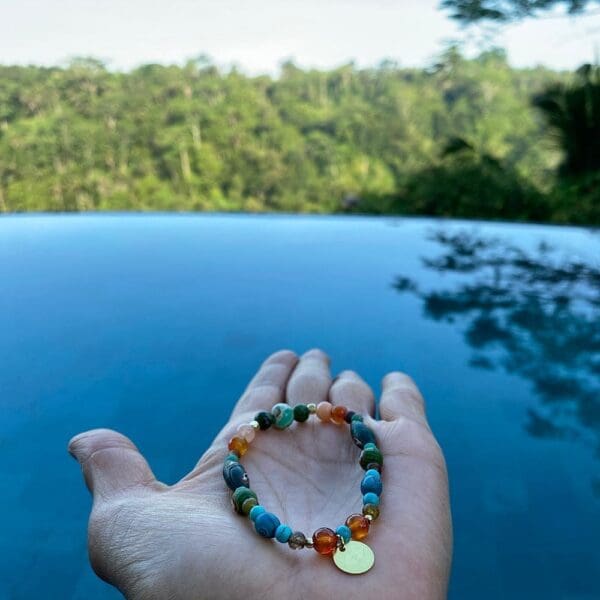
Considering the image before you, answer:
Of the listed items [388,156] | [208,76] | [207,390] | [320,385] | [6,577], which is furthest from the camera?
[208,76]

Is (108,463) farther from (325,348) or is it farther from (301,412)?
(325,348)

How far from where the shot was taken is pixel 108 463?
96 cm

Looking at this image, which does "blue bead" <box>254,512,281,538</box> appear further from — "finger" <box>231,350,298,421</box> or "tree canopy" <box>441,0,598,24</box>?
"tree canopy" <box>441,0,598,24</box>

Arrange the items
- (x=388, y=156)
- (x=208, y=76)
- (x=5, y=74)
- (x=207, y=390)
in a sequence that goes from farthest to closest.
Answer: (x=208, y=76), (x=388, y=156), (x=5, y=74), (x=207, y=390)

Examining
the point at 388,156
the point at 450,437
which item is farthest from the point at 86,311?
the point at 388,156

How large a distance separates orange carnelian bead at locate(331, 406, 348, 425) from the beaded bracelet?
0.01 m

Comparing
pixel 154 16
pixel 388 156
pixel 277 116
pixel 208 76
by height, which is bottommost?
pixel 388 156

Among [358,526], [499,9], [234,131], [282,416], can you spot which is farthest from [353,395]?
[234,131]

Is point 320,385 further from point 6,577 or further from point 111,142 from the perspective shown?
point 111,142

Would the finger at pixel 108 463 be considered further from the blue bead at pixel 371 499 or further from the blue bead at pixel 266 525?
the blue bead at pixel 371 499

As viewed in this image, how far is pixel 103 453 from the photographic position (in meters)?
0.97

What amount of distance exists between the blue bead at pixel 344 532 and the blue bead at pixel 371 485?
0.09 m

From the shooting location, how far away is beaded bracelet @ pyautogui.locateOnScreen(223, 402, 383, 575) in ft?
2.69

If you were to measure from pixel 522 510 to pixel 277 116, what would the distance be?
1317 inches
